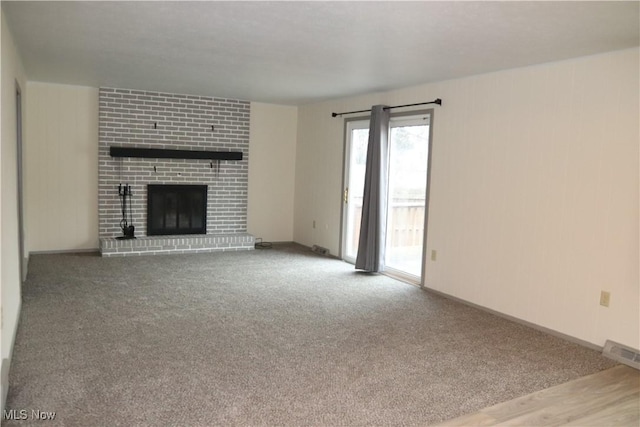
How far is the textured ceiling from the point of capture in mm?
2932

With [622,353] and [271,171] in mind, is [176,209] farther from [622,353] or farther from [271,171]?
[622,353]

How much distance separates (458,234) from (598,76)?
6.08 ft

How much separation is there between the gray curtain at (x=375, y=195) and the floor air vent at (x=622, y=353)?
105 inches

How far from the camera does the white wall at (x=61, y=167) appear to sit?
6262 millimetres

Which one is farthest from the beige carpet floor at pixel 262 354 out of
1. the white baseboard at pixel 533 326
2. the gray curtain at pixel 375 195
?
the gray curtain at pixel 375 195

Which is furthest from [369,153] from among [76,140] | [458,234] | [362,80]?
[76,140]

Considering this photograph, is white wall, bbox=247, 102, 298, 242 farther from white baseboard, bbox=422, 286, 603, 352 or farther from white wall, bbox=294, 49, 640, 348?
white baseboard, bbox=422, 286, 603, 352

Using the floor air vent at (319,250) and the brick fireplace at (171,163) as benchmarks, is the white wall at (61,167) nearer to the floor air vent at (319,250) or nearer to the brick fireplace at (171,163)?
the brick fireplace at (171,163)

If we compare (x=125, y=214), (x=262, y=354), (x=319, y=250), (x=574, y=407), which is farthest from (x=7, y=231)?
(x=319, y=250)

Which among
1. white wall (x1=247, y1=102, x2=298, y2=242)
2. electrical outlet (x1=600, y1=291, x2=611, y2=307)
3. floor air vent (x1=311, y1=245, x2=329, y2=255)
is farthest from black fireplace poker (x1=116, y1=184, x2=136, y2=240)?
electrical outlet (x1=600, y1=291, x2=611, y2=307)

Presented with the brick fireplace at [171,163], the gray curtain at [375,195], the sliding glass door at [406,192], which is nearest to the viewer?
the sliding glass door at [406,192]

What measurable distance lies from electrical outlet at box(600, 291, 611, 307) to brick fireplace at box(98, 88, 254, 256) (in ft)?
15.5

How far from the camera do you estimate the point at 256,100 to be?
7375 millimetres

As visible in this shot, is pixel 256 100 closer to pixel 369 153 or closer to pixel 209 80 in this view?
pixel 209 80
